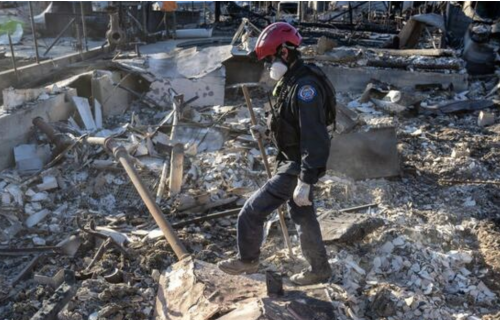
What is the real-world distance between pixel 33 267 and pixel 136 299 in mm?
1334

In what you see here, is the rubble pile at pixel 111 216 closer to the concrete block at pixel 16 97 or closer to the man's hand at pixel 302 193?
the concrete block at pixel 16 97

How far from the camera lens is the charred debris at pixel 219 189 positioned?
3.82m

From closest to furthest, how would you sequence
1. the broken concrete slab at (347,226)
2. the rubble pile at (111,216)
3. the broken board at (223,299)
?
the broken board at (223,299) → the rubble pile at (111,216) → the broken concrete slab at (347,226)

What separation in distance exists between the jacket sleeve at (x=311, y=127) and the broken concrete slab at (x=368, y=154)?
10.4ft

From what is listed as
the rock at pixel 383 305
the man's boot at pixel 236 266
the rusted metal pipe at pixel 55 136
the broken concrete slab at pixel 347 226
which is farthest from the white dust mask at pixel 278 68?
the rusted metal pipe at pixel 55 136

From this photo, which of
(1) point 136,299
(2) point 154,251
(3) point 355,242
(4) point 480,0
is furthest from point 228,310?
(4) point 480,0

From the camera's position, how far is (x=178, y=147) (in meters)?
6.30

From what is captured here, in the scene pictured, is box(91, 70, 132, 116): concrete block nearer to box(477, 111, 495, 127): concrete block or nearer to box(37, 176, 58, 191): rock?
box(37, 176, 58, 191): rock

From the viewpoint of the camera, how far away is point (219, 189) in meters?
5.93

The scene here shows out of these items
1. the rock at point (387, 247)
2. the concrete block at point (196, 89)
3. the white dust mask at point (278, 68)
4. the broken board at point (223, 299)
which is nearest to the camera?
the broken board at point (223, 299)

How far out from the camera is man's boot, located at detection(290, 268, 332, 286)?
3896 mm

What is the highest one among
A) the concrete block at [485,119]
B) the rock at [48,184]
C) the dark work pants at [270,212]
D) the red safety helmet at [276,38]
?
the red safety helmet at [276,38]

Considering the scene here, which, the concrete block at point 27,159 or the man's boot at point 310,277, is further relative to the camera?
the concrete block at point 27,159

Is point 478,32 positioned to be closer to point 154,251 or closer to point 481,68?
point 481,68
